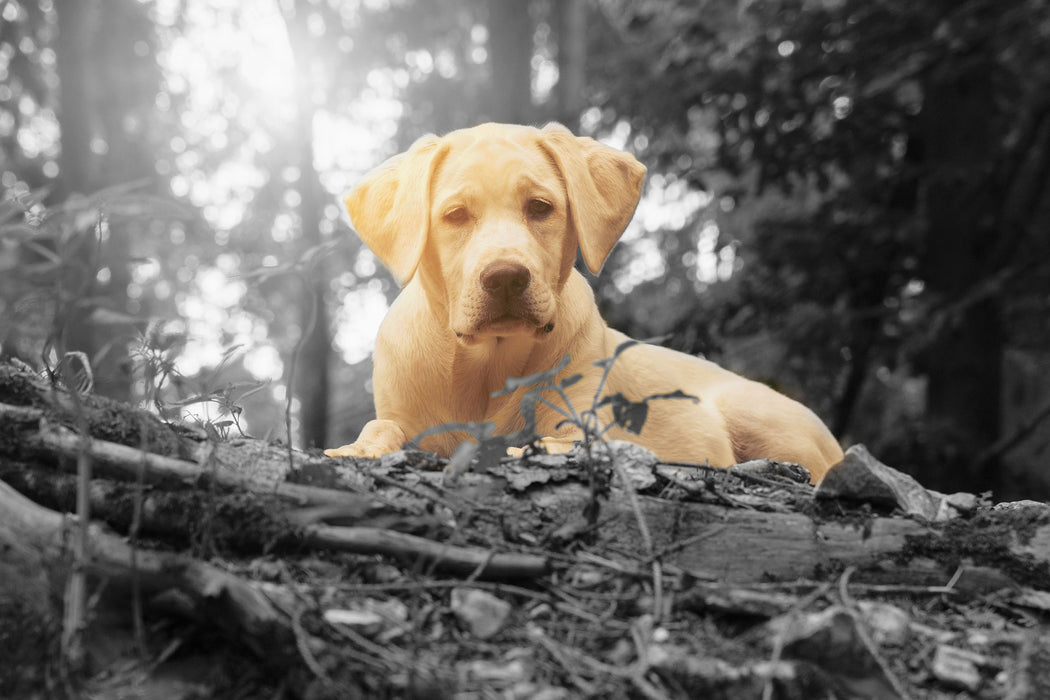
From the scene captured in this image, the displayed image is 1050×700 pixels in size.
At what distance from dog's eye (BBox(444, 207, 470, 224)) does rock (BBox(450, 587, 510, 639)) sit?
157cm

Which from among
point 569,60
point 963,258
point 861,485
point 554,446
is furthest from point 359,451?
point 569,60

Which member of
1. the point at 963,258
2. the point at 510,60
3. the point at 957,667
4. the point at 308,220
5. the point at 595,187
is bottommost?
the point at 957,667

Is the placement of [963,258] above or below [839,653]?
above

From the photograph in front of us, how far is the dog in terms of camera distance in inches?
128

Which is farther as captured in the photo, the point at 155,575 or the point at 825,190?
the point at 825,190

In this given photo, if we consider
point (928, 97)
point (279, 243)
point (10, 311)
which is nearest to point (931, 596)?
point (10, 311)

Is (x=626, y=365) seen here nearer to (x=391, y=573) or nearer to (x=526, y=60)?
(x=391, y=573)

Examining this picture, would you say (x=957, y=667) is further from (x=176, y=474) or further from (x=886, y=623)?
(x=176, y=474)

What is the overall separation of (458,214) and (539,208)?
30cm

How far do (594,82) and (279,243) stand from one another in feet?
23.8

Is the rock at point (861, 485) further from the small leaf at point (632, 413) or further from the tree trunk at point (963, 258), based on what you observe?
the tree trunk at point (963, 258)

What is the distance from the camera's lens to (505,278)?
10.1 ft

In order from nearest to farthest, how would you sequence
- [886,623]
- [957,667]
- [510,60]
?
[957,667], [886,623], [510,60]

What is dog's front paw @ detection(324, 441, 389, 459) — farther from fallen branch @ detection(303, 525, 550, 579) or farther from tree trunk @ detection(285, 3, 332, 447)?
tree trunk @ detection(285, 3, 332, 447)
